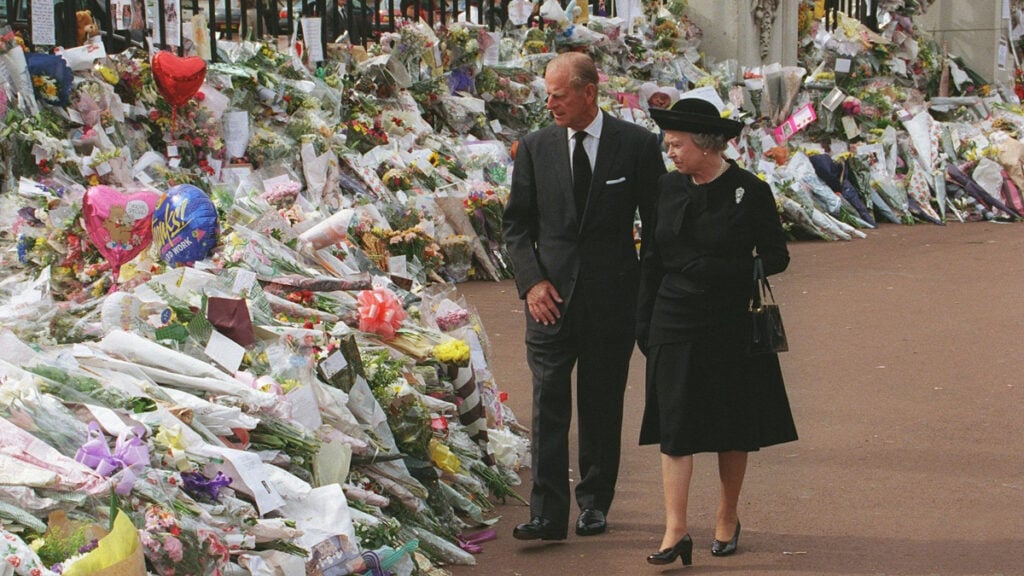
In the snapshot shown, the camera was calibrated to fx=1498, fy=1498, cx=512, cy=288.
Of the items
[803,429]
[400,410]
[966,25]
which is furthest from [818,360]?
[966,25]

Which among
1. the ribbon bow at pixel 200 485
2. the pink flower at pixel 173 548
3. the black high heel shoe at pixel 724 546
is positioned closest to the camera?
the pink flower at pixel 173 548

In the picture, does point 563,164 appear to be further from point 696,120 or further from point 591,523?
point 591,523

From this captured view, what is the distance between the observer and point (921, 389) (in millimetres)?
7945

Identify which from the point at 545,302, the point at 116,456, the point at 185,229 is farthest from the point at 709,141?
the point at 185,229

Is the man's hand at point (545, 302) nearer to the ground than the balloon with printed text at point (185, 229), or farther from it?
nearer to the ground

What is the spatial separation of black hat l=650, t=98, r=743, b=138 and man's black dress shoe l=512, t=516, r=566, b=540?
1.49m

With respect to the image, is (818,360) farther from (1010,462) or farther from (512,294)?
(512,294)

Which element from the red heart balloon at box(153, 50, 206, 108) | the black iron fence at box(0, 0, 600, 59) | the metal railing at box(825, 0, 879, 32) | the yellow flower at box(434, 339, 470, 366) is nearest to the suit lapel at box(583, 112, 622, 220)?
the yellow flower at box(434, 339, 470, 366)

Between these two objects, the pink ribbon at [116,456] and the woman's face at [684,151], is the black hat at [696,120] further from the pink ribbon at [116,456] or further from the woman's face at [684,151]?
the pink ribbon at [116,456]

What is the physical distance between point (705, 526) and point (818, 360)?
10.9ft

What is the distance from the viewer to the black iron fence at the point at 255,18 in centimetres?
1116

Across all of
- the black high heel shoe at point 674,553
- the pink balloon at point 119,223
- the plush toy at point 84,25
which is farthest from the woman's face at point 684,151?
the plush toy at point 84,25

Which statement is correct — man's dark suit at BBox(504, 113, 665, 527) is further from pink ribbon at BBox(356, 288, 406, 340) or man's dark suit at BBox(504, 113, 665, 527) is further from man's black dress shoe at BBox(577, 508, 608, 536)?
pink ribbon at BBox(356, 288, 406, 340)

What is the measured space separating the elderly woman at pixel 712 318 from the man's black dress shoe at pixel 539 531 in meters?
A: 0.46
